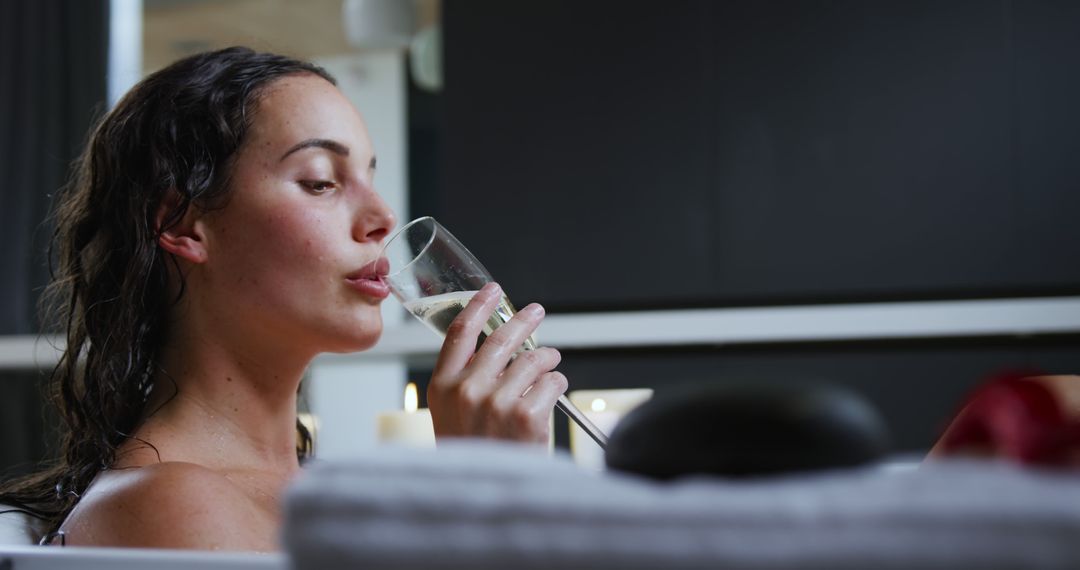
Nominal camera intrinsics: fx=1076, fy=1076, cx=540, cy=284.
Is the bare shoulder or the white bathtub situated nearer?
the white bathtub

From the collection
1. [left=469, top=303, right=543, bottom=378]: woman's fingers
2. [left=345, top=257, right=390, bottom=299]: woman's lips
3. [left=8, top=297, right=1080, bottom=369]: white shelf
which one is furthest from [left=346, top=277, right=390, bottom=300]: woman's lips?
[left=8, top=297, right=1080, bottom=369]: white shelf

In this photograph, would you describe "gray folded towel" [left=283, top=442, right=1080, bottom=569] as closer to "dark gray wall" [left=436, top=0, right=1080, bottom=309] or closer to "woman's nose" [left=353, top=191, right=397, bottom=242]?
"woman's nose" [left=353, top=191, right=397, bottom=242]

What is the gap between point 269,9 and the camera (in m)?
3.86

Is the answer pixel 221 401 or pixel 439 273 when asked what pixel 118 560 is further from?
pixel 221 401

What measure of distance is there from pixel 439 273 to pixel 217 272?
1.06 feet

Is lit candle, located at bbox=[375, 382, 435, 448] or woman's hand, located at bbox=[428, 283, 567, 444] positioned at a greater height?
woman's hand, located at bbox=[428, 283, 567, 444]

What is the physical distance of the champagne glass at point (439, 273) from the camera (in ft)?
3.48

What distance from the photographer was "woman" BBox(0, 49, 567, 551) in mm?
1188

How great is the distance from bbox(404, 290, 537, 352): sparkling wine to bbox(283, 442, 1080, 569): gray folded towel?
2.39ft

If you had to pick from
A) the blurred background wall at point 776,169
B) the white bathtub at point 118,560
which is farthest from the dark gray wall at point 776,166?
the white bathtub at point 118,560

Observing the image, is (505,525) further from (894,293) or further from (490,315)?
(894,293)

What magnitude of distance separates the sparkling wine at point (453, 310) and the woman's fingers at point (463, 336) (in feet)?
0.07

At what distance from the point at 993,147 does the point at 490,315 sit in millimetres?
2076

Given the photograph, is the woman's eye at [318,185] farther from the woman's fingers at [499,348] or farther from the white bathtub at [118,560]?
the white bathtub at [118,560]
